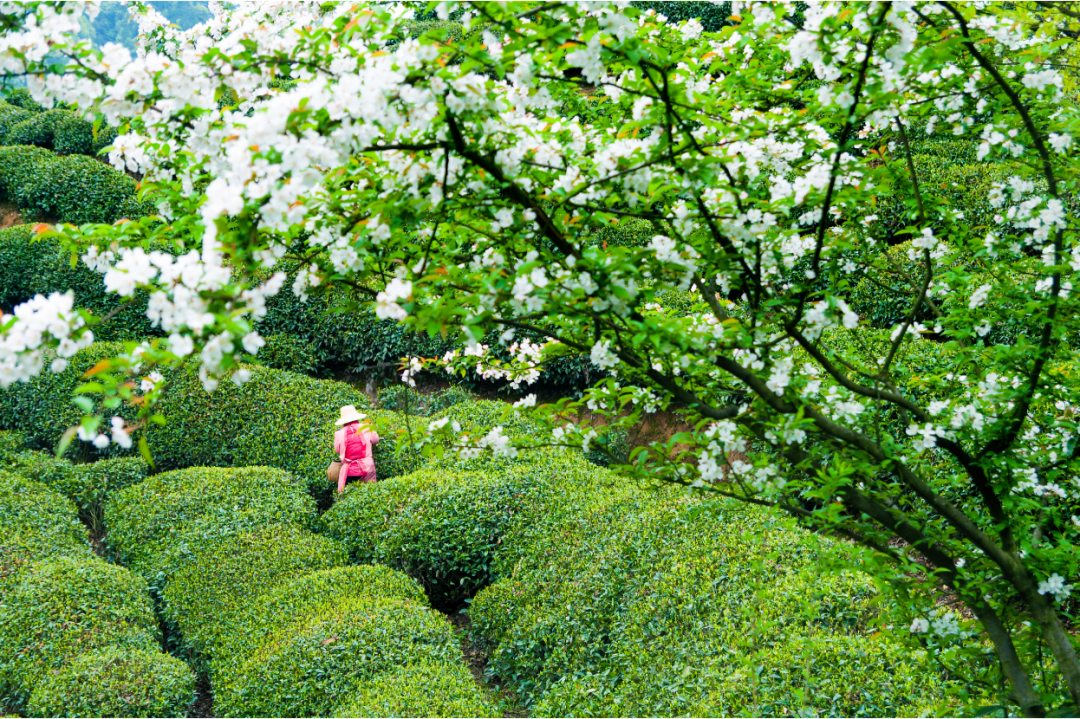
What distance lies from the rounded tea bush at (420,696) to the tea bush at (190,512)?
2.38 m

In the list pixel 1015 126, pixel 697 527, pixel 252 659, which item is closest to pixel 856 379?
pixel 1015 126

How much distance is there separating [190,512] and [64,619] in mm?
1454

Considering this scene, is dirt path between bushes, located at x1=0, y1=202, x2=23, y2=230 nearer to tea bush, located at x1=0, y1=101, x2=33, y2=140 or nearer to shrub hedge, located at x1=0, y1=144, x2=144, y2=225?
shrub hedge, located at x1=0, y1=144, x2=144, y2=225

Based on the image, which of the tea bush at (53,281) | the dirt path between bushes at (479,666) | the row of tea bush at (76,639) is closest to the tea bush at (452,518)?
the dirt path between bushes at (479,666)

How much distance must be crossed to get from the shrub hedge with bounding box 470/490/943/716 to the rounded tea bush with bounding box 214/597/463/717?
0.62 meters

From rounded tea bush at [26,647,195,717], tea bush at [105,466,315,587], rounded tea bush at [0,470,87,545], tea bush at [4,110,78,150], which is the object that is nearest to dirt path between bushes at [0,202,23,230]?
tea bush at [4,110,78,150]

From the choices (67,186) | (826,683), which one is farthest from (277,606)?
(67,186)

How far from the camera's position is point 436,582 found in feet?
19.4

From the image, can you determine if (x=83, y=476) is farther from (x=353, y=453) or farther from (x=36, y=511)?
(x=353, y=453)

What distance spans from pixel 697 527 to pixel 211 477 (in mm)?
4387

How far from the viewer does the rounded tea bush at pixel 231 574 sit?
16.7 feet

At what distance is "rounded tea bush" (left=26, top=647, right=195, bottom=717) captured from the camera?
4.17 metres

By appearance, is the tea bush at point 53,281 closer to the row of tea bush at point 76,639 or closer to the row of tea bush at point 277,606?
the row of tea bush at point 277,606

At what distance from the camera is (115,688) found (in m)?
4.24
